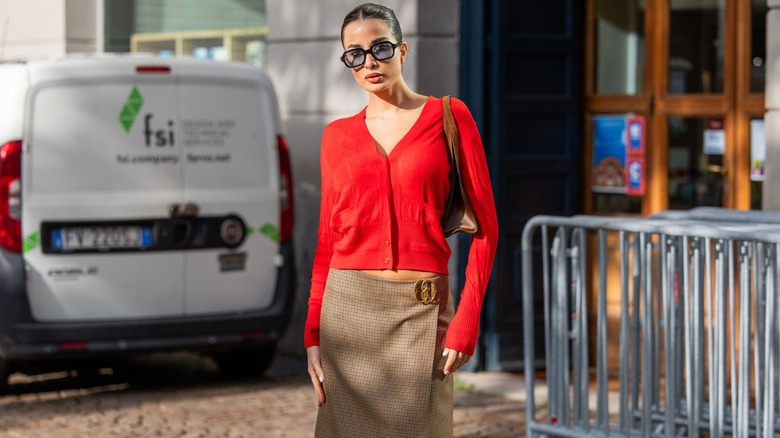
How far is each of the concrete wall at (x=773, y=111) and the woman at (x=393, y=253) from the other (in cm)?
446

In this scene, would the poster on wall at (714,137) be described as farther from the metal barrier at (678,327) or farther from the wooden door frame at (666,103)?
the metal barrier at (678,327)

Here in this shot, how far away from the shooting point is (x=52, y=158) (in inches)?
333

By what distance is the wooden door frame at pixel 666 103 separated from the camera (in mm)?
8977

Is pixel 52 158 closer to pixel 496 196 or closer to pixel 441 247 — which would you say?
pixel 496 196

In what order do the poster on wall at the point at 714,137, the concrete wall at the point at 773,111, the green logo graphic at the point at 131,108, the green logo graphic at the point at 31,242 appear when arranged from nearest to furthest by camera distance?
1. the concrete wall at the point at 773,111
2. the green logo graphic at the point at 31,242
3. the green logo graphic at the point at 131,108
4. the poster on wall at the point at 714,137

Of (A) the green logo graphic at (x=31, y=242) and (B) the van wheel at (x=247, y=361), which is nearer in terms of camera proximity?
(A) the green logo graphic at (x=31, y=242)

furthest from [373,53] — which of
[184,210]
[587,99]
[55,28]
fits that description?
[55,28]

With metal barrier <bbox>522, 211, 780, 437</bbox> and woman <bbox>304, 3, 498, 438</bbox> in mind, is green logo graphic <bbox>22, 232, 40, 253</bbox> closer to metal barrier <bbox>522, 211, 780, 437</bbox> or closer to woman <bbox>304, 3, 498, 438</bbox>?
metal barrier <bbox>522, 211, 780, 437</bbox>

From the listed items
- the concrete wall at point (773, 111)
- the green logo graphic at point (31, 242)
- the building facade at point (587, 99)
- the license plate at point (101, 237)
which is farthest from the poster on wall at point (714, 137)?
the green logo graphic at point (31, 242)

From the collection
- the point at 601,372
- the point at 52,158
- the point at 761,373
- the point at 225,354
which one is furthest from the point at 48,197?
the point at 761,373

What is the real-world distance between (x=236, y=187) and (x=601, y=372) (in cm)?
319

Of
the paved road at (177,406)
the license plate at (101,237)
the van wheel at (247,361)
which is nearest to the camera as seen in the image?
the paved road at (177,406)

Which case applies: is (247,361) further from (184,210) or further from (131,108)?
(131,108)

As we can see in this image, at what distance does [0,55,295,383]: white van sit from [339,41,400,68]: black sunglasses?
4783mm
